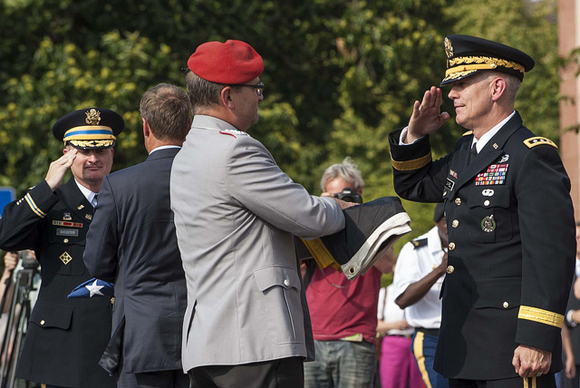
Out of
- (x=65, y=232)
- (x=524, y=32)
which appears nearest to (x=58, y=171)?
(x=65, y=232)

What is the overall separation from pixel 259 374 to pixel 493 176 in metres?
1.31

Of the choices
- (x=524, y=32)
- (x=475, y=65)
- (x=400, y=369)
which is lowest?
(x=400, y=369)

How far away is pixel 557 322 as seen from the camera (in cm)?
344

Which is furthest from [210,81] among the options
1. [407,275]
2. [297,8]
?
[297,8]

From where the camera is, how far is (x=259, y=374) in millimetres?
3223

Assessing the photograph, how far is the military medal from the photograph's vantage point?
3627mm

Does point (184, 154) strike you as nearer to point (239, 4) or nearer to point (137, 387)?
point (137, 387)

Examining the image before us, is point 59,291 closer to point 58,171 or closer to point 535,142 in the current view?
point 58,171

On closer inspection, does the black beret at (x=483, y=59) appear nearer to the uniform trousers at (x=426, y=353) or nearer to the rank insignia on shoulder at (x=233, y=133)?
the rank insignia on shoulder at (x=233, y=133)

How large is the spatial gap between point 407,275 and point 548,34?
24132 millimetres

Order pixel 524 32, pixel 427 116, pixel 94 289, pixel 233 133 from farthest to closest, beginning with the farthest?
pixel 524 32
pixel 94 289
pixel 427 116
pixel 233 133

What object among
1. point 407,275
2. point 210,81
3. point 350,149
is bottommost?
point 407,275

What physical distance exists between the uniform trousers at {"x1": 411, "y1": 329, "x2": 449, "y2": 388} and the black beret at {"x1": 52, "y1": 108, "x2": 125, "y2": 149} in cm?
256

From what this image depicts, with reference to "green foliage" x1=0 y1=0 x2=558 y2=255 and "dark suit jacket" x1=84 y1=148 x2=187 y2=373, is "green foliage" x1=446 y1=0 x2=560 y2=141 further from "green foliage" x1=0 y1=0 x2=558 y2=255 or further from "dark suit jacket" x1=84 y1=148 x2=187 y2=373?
"dark suit jacket" x1=84 y1=148 x2=187 y2=373
